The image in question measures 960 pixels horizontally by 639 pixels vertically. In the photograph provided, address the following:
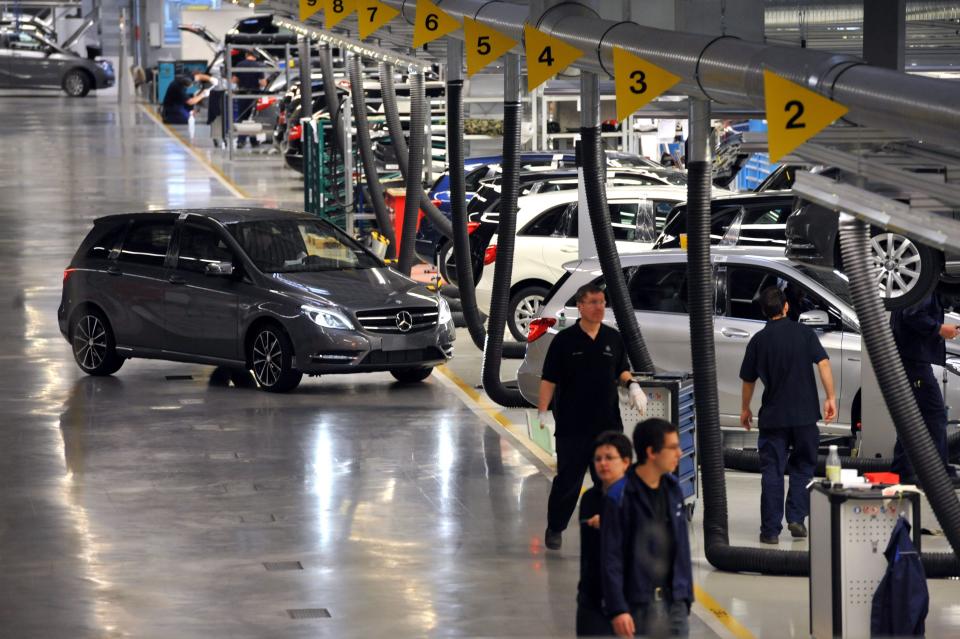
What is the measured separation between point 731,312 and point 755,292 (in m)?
0.25

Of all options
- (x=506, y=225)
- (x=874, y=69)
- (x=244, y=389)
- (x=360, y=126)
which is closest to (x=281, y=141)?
(x=360, y=126)

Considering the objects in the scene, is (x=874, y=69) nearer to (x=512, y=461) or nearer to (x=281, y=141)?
(x=512, y=461)

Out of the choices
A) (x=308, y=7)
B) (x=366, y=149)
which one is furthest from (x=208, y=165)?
(x=308, y=7)

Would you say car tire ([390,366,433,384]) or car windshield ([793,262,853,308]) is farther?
car tire ([390,366,433,384])

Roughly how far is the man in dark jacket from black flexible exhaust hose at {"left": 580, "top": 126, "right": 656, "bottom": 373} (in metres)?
5.06

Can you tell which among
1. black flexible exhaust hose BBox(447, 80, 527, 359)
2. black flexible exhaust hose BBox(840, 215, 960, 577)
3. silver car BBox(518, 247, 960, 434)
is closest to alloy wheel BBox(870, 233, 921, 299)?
silver car BBox(518, 247, 960, 434)

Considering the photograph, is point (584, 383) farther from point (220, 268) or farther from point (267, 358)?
point (220, 268)

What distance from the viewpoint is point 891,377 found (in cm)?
814

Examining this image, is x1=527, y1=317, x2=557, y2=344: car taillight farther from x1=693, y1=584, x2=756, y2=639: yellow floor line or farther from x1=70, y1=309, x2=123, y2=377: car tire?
x1=70, y1=309, x2=123, y2=377: car tire

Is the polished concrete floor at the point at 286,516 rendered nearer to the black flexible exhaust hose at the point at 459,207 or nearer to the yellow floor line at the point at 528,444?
the yellow floor line at the point at 528,444

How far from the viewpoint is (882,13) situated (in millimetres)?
9641

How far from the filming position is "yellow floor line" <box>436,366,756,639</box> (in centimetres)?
955

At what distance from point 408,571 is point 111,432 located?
5.23 metres

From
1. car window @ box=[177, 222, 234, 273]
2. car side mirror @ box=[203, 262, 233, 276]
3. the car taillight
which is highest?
car window @ box=[177, 222, 234, 273]
